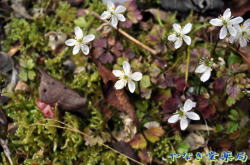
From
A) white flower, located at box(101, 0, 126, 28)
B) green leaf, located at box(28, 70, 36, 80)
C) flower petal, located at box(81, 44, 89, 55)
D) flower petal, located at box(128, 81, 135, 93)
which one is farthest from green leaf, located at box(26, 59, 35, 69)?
flower petal, located at box(128, 81, 135, 93)

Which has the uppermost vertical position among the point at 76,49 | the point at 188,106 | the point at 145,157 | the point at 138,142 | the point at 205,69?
the point at 76,49

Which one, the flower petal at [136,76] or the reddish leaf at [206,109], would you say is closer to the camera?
the flower petal at [136,76]

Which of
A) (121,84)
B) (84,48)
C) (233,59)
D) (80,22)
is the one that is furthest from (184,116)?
(80,22)

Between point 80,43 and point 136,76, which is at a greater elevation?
point 80,43

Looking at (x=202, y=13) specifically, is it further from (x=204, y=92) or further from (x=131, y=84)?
(x=131, y=84)

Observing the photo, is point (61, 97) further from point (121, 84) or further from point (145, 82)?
point (145, 82)

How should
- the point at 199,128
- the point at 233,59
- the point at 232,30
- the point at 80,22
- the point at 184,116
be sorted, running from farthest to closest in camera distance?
1. the point at 80,22
2. the point at 233,59
3. the point at 199,128
4. the point at 184,116
5. the point at 232,30

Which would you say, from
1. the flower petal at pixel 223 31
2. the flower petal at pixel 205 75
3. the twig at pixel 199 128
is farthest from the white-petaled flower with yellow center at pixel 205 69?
the twig at pixel 199 128

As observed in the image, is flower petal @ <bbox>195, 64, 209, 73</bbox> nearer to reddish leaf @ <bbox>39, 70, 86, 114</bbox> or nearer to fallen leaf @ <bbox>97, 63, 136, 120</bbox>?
fallen leaf @ <bbox>97, 63, 136, 120</bbox>

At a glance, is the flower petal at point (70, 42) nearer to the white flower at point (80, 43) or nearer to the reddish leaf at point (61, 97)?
the white flower at point (80, 43)

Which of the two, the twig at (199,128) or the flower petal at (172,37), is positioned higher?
the flower petal at (172,37)

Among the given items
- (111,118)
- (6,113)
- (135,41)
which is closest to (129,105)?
(111,118)
